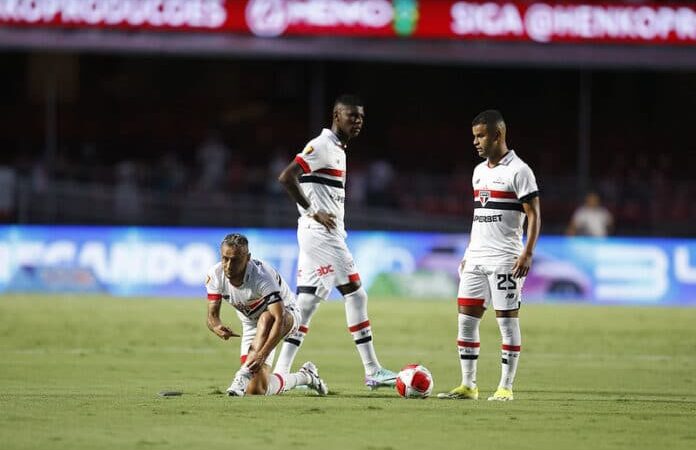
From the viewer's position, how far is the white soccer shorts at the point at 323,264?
35.8ft

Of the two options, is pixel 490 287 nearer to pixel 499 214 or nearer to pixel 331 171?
pixel 499 214

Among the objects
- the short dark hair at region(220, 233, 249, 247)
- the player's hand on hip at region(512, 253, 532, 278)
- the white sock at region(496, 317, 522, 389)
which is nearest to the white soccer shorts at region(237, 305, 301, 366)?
the short dark hair at region(220, 233, 249, 247)

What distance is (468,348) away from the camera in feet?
32.9

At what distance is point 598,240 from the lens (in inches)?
935

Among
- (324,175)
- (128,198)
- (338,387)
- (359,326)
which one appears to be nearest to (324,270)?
(359,326)

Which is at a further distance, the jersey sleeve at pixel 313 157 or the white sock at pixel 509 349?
the jersey sleeve at pixel 313 157

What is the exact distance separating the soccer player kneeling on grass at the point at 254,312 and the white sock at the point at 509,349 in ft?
4.87

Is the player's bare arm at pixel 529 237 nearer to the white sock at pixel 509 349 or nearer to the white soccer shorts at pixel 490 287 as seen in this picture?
the white soccer shorts at pixel 490 287

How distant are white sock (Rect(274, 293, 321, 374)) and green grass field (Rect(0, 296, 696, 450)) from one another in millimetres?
269

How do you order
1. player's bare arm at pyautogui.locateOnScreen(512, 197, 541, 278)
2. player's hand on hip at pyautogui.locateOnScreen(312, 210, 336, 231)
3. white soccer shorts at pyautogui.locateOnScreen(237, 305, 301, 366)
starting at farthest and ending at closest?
player's hand on hip at pyautogui.locateOnScreen(312, 210, 336, 231), white soccer shorts at pyautogui.locateOnScreen(237, 305, 301, 366), player's bare arm at pyautogui.locateOnScreen(512, 197, 541, 278)

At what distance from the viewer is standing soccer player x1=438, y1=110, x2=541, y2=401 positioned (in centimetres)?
981

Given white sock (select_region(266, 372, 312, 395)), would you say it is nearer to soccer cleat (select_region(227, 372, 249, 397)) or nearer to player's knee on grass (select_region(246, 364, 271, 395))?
player's knee on grass (select_region(246, 364, 271, 395))

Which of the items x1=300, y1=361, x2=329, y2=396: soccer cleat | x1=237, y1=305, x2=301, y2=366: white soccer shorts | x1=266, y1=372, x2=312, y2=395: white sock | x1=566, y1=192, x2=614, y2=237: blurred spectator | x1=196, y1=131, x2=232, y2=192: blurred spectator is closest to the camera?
x1=266, y1=372, x2=312, y2=395: white sock

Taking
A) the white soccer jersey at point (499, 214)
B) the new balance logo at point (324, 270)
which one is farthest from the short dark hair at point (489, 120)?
the new balance logo at point (324, 270)
